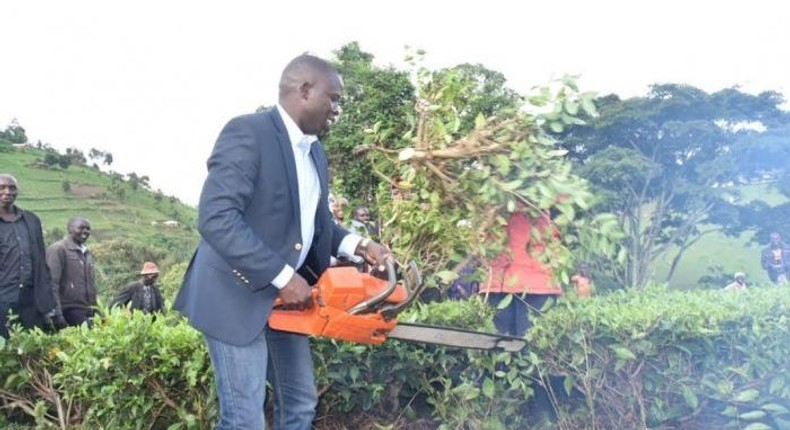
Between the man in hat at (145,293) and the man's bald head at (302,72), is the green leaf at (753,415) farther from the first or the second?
the man in hat at (145,293)

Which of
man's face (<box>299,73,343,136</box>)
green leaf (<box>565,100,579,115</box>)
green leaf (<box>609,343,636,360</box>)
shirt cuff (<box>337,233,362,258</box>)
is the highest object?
green leaf (<box>565,100,579,115</box>)

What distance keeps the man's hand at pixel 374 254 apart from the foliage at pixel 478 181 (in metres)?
0.74

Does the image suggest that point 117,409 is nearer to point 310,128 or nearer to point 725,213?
point 310,128

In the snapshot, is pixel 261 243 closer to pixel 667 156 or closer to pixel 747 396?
pixel 747 396

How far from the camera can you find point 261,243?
8.18ft

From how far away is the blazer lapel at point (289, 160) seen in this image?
2678mm

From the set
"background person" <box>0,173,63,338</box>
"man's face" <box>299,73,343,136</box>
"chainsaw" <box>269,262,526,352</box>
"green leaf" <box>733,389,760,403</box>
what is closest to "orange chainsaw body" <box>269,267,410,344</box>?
"chainsaw" <box>269,262,526,352</box>

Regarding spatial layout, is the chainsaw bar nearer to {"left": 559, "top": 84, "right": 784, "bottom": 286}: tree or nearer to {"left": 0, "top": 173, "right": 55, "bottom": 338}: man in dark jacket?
{"left": 0, "top": 173, "right": 55, "bottom": 338}: man in dark jacket

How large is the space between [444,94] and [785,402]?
7.45ft

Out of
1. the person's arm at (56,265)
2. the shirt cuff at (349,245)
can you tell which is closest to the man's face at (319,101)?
the shirt cuff at (349,245)

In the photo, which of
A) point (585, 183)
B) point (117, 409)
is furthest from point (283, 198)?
point (117, 409)

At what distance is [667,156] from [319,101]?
19.0 metres

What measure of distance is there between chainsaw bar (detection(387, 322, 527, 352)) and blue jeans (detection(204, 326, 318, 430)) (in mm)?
441

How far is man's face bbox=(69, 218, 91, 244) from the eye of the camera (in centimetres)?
728
